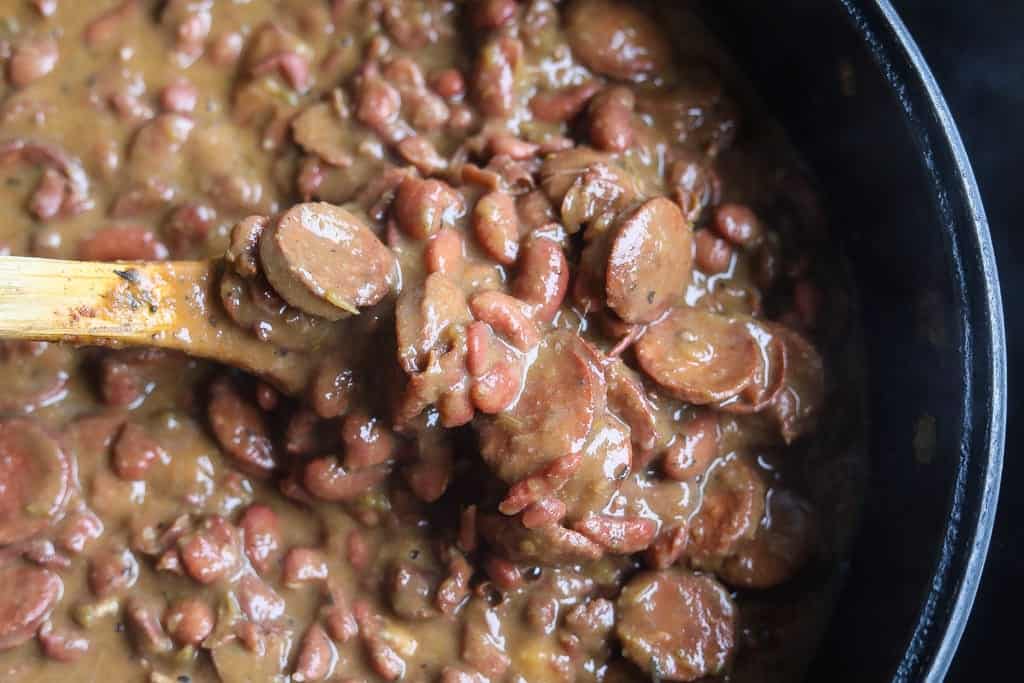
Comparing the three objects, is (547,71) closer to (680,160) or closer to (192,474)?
(680,160)

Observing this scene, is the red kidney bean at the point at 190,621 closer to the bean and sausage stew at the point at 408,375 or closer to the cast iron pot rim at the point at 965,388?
the bean and sausage stew at the point at 408,375

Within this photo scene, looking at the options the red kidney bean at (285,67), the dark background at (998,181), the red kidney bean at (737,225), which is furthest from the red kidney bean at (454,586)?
the dark background at (998,181)

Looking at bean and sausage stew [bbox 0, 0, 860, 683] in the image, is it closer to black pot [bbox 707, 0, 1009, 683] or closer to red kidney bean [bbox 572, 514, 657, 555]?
red kidney bean [bbox 572, 514, 657, 555]

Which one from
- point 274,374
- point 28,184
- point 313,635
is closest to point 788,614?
point 313,635

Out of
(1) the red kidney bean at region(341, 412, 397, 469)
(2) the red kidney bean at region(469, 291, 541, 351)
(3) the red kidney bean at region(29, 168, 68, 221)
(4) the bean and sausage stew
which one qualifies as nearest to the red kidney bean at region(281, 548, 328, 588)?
(4) the bean and sausage stew

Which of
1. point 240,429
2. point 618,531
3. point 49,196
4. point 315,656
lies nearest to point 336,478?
point 240,429
